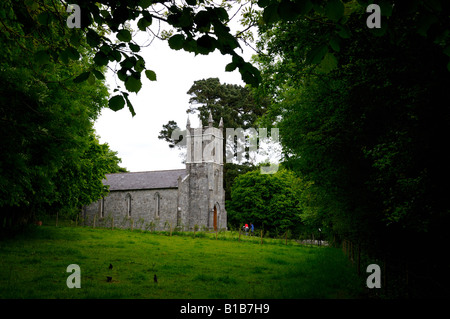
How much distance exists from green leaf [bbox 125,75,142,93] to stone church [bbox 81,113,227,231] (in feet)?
121

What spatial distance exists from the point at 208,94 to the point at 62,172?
33767 mm

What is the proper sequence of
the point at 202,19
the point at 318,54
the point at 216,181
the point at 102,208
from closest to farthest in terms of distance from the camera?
the point at 318,54, the point at 202,19, the point at 216,181, the point at 102,208

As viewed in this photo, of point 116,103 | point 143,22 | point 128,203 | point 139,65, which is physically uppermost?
point 143,22

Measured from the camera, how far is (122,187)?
4488 cm

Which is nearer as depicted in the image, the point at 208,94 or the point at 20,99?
the point at 20,99

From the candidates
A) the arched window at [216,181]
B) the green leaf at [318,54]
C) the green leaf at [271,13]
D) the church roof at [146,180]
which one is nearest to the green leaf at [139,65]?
the green leaf at [271,13]

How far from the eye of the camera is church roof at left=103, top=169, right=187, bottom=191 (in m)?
42.5

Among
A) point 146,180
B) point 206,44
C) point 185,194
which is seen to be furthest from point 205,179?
point 206,44

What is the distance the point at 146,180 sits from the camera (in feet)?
145

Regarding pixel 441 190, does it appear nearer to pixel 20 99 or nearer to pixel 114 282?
pixel 114 282

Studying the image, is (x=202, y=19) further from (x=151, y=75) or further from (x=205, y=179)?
(x=205, y=179)

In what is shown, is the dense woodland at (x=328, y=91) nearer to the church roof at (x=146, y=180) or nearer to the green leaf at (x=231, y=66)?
the green leaf at (x=231, y=66)

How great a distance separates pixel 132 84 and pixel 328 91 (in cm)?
645
